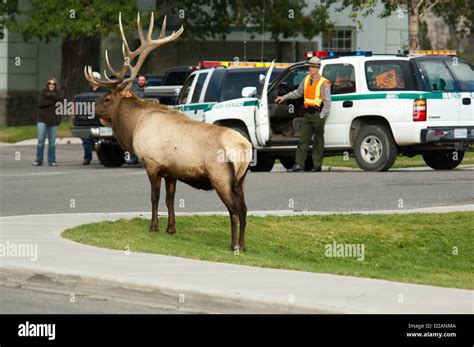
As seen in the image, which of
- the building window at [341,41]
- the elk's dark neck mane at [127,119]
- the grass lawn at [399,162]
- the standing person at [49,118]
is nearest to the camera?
the elk's dark neck mane at [127,119]

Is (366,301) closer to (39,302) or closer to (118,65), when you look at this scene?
(39,302)

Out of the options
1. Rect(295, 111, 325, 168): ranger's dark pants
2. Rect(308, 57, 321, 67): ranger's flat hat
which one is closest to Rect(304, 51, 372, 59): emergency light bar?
Rect(308, 57, 321, 67): ranger's flat hat

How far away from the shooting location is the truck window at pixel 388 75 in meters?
25.2

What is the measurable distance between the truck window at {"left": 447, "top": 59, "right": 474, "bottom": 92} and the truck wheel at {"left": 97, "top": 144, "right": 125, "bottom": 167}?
8054mm

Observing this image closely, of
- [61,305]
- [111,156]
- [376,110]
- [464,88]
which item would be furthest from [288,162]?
[61,305]

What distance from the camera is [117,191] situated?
76.3 ft

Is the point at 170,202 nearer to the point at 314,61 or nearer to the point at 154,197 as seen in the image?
the point at 154,197

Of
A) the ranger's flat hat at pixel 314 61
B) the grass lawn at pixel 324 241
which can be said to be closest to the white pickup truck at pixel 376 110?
the ranger's flat hat at pixel 314 61

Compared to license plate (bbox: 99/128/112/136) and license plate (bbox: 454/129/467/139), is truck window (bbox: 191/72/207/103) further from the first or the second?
license plate (bbox: 454/129/467/139)

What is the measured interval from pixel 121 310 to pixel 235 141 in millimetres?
4055

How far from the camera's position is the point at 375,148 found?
25.6m

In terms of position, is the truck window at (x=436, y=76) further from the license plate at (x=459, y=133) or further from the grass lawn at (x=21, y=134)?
the grass lawn at (x=21, y=134)

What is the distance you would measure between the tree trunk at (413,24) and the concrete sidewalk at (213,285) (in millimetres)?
20173
